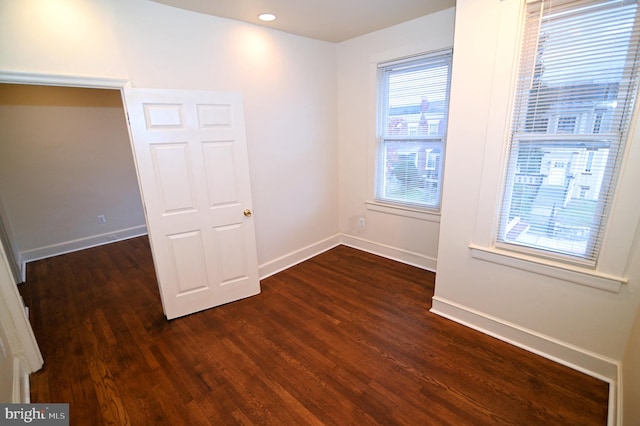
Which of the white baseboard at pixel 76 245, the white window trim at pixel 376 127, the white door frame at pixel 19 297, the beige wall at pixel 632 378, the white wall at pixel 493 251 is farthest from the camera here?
the white baseboard at pixel 76 245

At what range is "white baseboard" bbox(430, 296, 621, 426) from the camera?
1744 mm

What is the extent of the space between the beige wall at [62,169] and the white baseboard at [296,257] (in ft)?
9.23

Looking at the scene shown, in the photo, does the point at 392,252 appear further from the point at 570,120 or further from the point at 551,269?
the point at 570,120

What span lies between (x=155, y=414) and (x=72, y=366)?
87cm

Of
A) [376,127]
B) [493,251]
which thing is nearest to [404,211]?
[376,127]

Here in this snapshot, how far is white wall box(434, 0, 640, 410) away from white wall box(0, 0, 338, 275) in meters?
1.73

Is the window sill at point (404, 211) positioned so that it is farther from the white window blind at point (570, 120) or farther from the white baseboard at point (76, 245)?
the white baseboard at point (76, 245)

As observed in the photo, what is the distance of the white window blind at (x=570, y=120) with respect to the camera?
1.55 m

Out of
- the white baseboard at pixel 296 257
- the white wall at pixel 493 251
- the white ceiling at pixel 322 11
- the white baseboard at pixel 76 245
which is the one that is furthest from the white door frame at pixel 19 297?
the white wall at pixel 493 251

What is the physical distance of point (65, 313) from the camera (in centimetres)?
263

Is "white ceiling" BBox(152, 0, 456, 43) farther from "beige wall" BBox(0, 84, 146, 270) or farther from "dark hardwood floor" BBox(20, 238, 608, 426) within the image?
"beige wall" BBox(0, 84, 146, 270)

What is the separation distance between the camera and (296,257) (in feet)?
11.7

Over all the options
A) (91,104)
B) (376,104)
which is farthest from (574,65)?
(91,104)

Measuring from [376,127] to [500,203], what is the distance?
1740 millimetres
